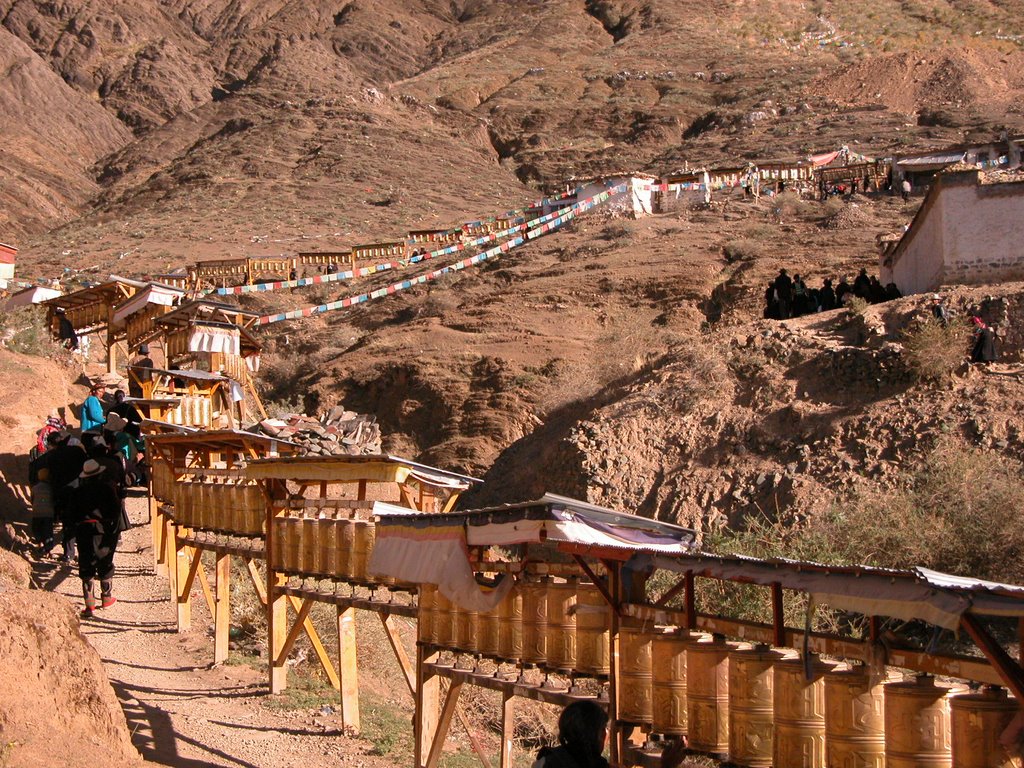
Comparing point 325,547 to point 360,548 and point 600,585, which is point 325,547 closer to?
point 360,548

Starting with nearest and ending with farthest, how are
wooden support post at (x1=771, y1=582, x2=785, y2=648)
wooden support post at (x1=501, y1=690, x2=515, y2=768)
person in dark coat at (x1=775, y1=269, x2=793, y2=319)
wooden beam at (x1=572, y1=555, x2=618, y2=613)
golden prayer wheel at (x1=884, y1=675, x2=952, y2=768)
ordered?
golden prayer wheel at (x1=884, y1=675, x2=952, y2=768) → wooden support post at (x1=771, y1=582, x2=785, y2=648) → wooden beam at (x1=572, y1=555, x2=618, y2=613) → wooden support post at (x1=501, y1=690, x2=515, y2=768) → person in dark coat at (x1=775, y1=269, x2=793, y2=319)

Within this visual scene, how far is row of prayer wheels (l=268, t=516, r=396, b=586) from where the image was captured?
977cm

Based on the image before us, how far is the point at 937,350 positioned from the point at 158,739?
1310 cm

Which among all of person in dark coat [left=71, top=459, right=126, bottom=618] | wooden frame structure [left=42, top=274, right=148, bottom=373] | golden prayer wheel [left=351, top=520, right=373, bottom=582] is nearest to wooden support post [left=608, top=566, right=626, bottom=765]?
golden prayer wheel [left=351, top=520, right=373, bottom=582]

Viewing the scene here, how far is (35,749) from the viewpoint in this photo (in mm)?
6301

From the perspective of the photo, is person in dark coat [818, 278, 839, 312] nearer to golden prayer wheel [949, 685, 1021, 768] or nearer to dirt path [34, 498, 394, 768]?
dirt path [34, 498, 394, 768]

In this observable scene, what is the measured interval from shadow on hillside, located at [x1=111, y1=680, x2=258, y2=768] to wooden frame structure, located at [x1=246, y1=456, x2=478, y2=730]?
115cm

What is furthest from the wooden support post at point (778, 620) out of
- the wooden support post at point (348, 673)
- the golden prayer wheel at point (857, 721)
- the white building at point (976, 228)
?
the white building at point (976, 228)

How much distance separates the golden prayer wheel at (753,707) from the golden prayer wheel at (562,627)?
149 centimetres

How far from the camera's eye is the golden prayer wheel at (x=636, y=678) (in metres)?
6.59

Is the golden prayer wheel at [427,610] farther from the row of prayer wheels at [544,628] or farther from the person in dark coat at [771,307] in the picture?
the person in dark coat at [771,307]

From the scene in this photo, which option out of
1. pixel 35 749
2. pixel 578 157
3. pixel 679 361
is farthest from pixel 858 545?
pixel 578 157

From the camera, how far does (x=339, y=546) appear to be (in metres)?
10.0


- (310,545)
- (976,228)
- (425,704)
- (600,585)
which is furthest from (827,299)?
(600,585)
